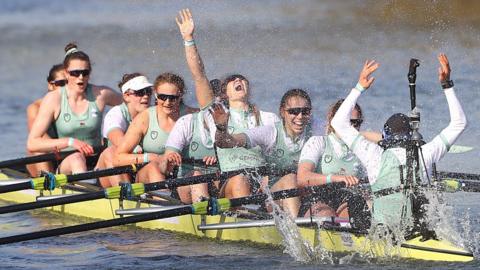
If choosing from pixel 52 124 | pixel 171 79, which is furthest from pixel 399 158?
pixel 52 124

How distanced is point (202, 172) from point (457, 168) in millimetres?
2244

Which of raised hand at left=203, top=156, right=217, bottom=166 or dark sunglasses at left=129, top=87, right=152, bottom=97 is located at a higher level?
dark sunglasses at left=129, top=87, right=152, bottom=97

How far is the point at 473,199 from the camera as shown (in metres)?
10.0

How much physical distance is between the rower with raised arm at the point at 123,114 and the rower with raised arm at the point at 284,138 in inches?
68.1

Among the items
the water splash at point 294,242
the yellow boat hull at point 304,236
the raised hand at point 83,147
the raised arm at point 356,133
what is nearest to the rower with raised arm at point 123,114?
the raised hand at point 83,147

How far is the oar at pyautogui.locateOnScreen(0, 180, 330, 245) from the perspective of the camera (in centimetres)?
838

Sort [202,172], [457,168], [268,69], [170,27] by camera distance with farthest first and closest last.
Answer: [170,27] → [268,69] → [457,168] → [202,172]

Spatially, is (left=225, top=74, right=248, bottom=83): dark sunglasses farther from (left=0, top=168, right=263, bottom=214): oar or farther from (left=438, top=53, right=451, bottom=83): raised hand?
(left=438, top=53, right=451, bottom=83): raised hand

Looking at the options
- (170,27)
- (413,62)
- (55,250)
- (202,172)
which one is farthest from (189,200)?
(170,27)

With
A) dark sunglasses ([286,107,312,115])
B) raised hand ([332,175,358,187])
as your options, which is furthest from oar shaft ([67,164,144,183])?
raised hand ([332,175,358,187])

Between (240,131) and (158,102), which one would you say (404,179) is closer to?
(240,131)

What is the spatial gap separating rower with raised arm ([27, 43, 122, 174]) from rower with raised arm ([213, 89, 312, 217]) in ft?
6.91

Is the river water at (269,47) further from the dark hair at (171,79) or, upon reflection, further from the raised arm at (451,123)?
the raised arm at (451,123)

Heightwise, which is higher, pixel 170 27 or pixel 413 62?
pixel 170 27
